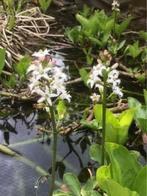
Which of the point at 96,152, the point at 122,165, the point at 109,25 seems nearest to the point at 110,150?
the point at 122,165

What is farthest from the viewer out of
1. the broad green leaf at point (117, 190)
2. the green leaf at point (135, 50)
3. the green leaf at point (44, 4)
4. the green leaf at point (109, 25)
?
the green leaf at point (44, 4)

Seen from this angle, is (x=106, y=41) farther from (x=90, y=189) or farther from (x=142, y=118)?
(x=90, y=189)

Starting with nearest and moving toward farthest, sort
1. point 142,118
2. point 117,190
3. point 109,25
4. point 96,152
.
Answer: point 117,190, point 96,152, point 142,118, point 109,25

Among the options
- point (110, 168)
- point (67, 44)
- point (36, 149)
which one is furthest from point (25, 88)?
point (110, 168)

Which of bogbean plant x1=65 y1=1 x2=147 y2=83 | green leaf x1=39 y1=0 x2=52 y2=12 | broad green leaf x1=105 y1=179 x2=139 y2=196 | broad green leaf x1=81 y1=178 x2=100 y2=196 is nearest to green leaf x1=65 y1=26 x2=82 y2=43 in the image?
bogbean plant x1=65 y1=1 x2=147 y2=83

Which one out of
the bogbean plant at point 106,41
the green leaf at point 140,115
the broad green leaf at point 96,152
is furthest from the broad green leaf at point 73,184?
the bogbean plant at point 106,41

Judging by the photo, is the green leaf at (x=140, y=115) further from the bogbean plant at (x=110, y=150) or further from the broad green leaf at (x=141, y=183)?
the broad green leaf at (x=141, y=183)
